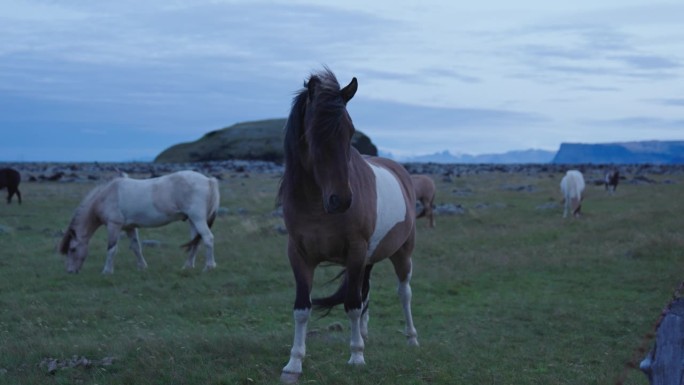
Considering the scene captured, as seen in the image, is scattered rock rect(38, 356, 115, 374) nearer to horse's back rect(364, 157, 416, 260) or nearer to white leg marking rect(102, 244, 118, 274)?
horse's back rect(364, 157, 416, 260)

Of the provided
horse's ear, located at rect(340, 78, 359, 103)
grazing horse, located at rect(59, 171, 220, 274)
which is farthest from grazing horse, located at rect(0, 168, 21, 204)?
horse's ear, located at rect(340, 78, 359, 103)

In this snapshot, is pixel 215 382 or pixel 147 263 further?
pixel 147 263

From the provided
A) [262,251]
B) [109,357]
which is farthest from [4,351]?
[262,251]

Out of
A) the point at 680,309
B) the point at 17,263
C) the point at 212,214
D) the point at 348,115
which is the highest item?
the point at 348,115

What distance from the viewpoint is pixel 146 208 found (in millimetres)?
13656

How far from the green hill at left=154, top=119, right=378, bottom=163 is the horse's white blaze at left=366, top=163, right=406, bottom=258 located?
Answer: 239 feet

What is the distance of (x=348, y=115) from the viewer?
18.4 ft

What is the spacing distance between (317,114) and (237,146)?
82.8 m

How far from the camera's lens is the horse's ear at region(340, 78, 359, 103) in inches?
220

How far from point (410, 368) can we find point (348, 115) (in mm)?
2552

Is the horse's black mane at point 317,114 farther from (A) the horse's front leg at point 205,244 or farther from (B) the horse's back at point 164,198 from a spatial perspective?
(B) the horse's back at point 164,198

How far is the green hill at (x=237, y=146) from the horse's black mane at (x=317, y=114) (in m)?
74.2

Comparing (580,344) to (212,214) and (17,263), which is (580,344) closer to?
(212,214)

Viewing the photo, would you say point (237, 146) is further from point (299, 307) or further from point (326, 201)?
point (326, 201)
